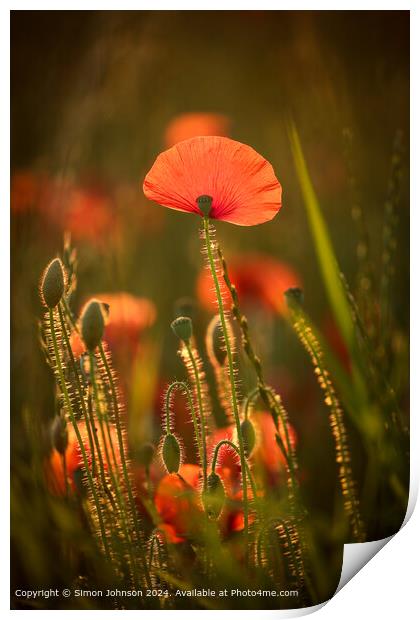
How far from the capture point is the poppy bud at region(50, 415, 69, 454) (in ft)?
3.53

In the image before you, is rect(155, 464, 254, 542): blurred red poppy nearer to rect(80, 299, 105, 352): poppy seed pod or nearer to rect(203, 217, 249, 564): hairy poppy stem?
rect(203, 217, 249, 564): hairy poppy stem

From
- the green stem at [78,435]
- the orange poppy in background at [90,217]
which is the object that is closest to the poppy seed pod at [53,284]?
the green stem at [78,435]

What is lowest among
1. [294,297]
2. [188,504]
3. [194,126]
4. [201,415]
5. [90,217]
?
[188,504]

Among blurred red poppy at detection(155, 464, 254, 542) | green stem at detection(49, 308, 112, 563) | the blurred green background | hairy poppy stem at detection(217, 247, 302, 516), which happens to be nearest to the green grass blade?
the blurred green background

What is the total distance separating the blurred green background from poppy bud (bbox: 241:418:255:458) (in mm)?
88

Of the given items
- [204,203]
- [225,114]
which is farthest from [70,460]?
[225,114]

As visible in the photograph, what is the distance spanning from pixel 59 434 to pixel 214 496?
8.3 inches

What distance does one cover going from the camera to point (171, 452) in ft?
3.40

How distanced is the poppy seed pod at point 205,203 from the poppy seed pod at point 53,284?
183mm

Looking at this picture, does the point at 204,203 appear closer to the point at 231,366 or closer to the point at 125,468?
the point at 231,366

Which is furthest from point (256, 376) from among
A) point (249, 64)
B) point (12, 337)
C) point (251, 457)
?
point (249, 64)

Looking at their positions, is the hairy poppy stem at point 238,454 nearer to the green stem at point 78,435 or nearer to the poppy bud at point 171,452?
the poppy bud at point 171,452

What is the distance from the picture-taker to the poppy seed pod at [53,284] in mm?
1010

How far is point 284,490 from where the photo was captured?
1.13 metres
